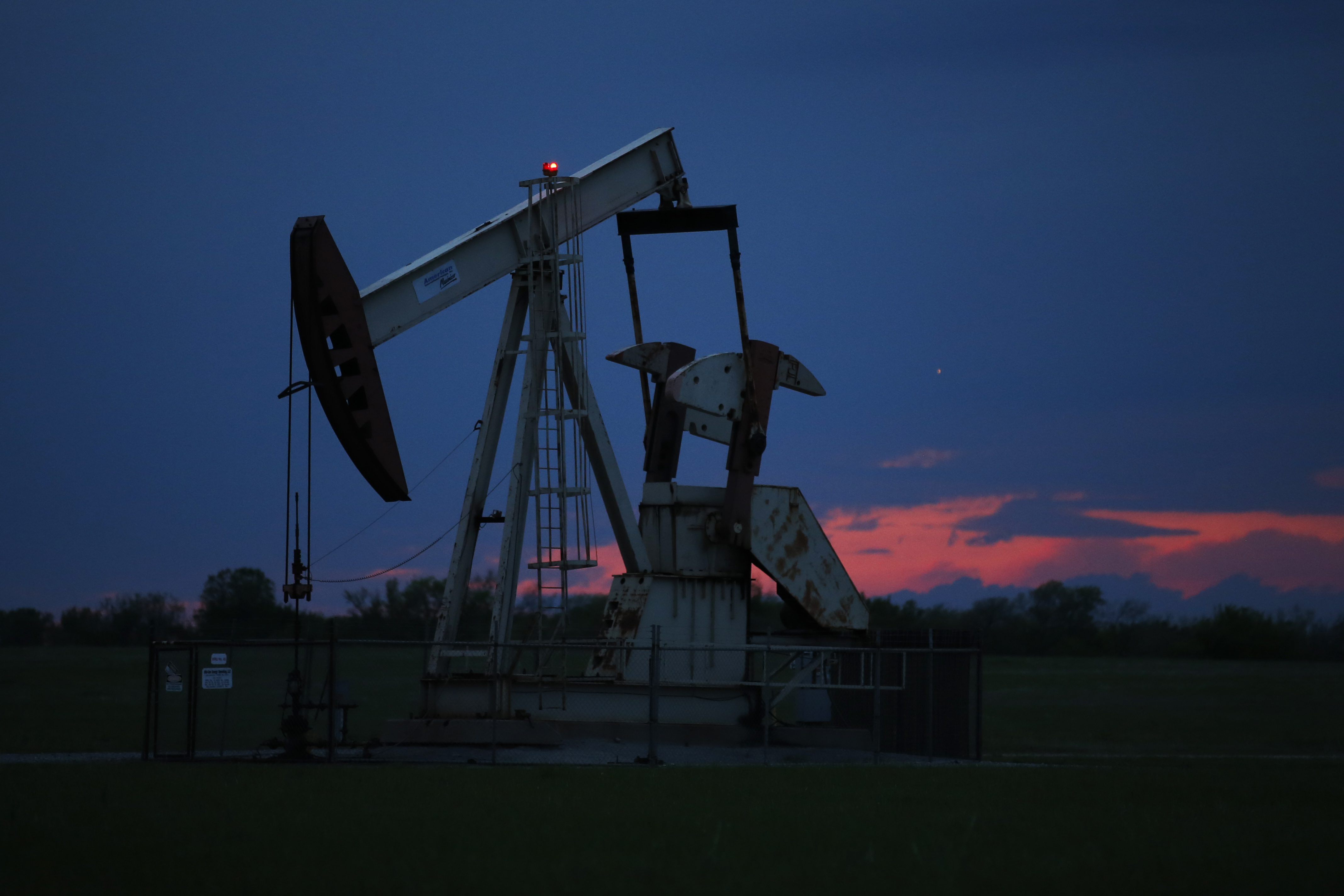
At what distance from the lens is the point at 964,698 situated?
69.8ft

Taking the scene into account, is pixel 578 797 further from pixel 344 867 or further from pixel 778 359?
pixel 778 359

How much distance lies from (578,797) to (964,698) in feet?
29.5

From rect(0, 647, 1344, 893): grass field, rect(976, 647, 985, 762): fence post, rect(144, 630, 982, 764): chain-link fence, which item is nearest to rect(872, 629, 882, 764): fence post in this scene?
rect(144, 630, 982, 764): chain-link fence

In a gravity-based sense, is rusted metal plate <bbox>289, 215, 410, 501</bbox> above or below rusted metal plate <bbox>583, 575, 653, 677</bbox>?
above

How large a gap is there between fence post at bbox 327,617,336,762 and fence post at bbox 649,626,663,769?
3.75m

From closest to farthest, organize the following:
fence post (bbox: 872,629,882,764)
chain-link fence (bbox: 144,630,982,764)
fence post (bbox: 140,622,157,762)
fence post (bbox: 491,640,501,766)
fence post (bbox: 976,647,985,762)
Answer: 1. fence post (bbox: 491,640,501,766)
2. fence post (bbox: 140,622,157,762)
3. chain-link fence (bbox: 144,630,982,764)
4. fence post (bbox: 872,629,882,764)
5. fence post (bbox: 976,647,985,762)

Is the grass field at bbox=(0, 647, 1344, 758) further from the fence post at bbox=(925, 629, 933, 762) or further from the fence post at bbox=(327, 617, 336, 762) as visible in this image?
the fence post at bbox=(925, 629, 933, 762)

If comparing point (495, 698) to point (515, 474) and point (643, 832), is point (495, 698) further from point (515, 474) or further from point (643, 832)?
point (643, 832)

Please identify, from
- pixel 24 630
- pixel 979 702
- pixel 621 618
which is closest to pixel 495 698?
pixel 621 618

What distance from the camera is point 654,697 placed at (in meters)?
17.8

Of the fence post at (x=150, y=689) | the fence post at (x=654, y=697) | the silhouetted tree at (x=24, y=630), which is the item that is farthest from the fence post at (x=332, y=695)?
the silhouetted tree at (x=24, y=630)

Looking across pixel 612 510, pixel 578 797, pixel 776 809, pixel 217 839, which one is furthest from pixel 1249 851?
pixel 612 510

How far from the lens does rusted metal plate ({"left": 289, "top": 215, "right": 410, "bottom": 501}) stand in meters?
17.2

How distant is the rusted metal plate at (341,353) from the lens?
1717cm
